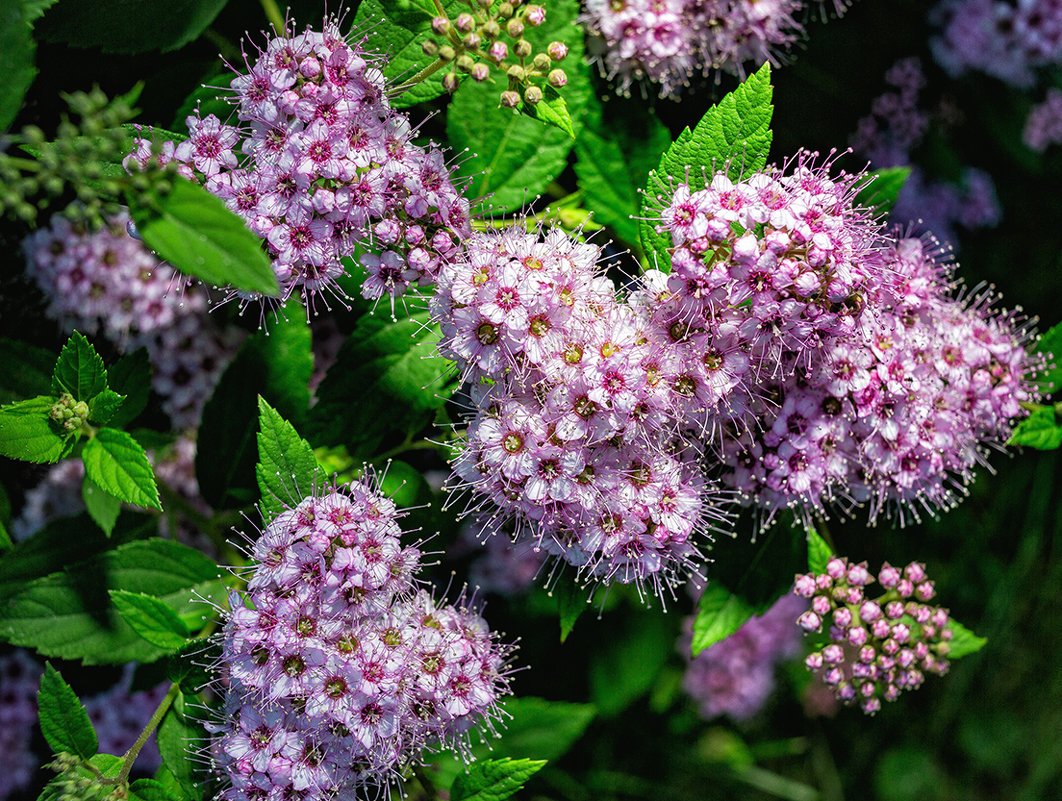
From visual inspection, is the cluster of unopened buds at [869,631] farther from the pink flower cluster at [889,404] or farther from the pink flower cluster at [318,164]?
the pink flower cluster at [318,164]

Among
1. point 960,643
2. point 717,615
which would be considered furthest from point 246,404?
point 960,643

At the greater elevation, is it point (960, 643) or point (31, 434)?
point (960, 643)

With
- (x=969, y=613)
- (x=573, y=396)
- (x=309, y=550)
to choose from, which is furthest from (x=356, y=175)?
(x=969, y=613)

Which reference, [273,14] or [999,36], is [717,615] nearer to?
[273,14]

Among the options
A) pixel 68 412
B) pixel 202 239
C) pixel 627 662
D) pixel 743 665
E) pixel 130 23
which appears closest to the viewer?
pixel 202 239

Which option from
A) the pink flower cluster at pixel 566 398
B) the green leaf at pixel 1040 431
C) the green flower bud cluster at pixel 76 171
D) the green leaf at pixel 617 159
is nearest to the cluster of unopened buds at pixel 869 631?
the green leaf at pixel 1040 431

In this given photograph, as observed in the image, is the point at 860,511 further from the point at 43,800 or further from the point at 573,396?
the point at 43,800

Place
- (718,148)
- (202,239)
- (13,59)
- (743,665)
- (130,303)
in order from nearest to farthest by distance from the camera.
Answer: (202,239), (13,59), (718,148), (130,303), (743,665)
